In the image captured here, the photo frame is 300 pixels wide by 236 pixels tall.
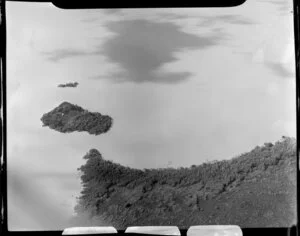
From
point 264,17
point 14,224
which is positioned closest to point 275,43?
point 264,17

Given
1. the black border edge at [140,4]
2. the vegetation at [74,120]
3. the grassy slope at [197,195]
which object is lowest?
the grassy slope at [197,195]

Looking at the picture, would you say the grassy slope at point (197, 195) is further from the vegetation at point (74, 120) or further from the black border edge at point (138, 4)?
the black border edge at point (138, 4)

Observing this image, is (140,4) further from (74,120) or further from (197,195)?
(197,195)

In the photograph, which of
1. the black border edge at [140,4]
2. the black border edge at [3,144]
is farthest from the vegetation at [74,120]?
the black border edge at [140,4]

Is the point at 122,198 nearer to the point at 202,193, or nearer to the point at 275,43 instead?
the point at 202,193

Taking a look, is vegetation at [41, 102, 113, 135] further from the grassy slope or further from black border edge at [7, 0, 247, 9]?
black border edge at [7, 0, 247, 9]

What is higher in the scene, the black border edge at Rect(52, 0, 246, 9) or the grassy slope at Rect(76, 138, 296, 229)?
the black border edge at Rect(52, 0, 246, 9)

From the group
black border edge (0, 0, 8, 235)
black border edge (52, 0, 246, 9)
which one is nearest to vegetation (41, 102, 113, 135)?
black border edge (0, 0, 8, 235)
